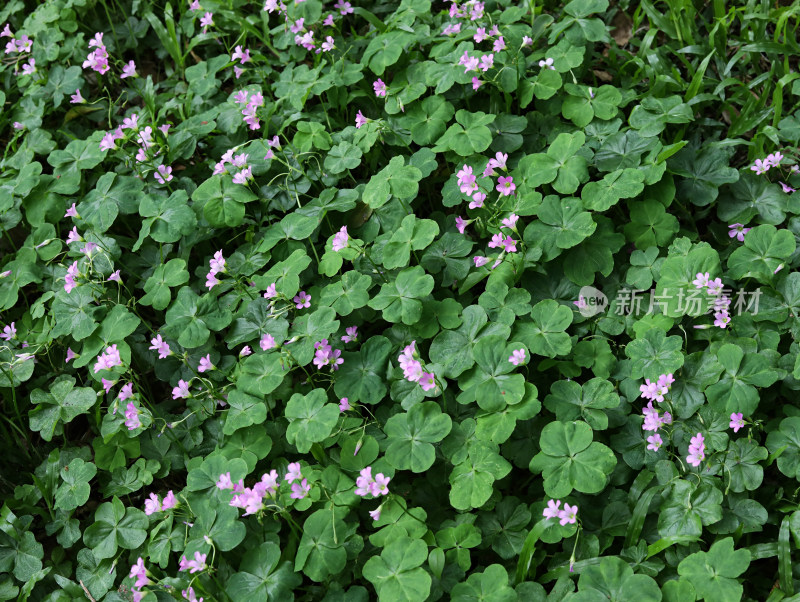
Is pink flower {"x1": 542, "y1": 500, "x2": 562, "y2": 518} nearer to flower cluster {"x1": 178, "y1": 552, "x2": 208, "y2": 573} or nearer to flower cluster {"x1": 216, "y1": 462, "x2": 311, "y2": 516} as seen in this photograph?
flower cluster {"x1": 216, "y1": 462, "x2": 311, "y2": 516}

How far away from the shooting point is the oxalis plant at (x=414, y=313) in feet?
7.54

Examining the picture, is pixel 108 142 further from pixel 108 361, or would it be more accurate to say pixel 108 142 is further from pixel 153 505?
pixel 153 505

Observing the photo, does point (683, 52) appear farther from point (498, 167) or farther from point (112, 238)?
point (112, 238)

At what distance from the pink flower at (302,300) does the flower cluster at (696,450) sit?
150cm

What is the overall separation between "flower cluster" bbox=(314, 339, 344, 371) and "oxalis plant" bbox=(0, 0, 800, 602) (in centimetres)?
1

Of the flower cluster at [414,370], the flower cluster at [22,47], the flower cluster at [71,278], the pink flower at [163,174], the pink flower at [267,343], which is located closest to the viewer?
the flower cluster at [414,370]

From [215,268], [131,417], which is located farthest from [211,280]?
[131,417]

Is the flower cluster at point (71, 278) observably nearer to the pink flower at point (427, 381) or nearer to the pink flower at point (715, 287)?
the pink flower at point (427, 381)

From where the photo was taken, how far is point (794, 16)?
131 inches

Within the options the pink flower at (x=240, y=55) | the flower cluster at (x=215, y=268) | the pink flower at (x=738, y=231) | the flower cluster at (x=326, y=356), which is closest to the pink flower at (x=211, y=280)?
the flower cluster at (x=215, y=268)

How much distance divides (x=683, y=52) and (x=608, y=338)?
5.17 feet

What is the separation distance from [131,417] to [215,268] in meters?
0.65

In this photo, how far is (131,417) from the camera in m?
2.65

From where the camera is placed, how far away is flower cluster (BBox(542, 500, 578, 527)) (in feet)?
7.23
